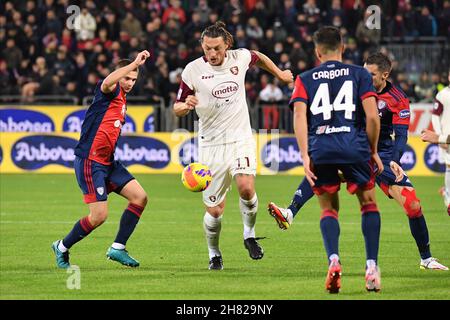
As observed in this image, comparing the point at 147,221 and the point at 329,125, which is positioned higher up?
the point at 329,125

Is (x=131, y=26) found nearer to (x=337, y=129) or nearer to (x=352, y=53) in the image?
(x=352, y=53)

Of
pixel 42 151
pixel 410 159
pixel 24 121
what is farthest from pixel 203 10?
pixel 410 159

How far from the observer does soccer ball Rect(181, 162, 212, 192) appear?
10391 millimetres

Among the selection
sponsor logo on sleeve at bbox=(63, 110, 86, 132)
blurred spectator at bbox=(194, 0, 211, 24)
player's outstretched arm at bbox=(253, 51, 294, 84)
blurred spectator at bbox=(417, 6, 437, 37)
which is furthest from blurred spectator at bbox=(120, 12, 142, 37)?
player's outstretched arm at bbox=(253, 51, 294, 84)

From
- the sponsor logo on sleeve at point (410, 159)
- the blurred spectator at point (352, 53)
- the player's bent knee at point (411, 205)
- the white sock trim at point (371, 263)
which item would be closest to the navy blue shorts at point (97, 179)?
the player's bent knee at point (411, 205)

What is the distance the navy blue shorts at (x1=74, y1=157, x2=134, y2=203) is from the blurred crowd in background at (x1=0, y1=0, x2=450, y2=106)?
1594 centimetres

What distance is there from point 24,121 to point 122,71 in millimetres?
15835

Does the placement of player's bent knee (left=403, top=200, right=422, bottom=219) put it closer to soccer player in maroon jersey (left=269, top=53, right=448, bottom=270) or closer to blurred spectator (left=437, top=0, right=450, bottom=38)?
soccer player in maroon jersey (left=269, top=53, right=448, bottom=270)

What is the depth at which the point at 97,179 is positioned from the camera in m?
10.5

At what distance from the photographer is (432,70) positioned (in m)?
29.4

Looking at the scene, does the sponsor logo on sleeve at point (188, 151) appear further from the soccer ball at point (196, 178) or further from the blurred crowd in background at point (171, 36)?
the soccer ball at point (196, 178)

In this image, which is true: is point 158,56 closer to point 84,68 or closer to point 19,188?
point 84,68
